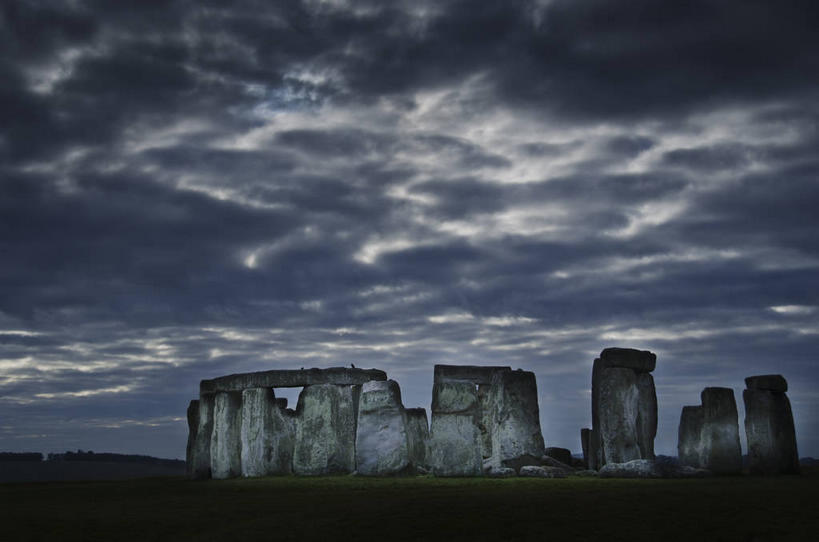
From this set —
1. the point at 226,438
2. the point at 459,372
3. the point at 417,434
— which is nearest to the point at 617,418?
the point at 459,372

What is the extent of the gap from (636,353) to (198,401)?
10.5 meters

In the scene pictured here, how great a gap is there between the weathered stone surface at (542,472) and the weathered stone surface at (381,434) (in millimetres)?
2296

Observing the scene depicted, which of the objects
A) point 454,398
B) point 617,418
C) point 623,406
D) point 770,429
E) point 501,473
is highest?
point 454,398

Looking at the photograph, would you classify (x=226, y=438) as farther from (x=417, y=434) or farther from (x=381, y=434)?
(x=381, y=434)

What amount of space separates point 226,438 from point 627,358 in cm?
858

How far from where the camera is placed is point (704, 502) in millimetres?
9844

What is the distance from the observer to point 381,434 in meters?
16.0

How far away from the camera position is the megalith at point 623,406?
610 inches

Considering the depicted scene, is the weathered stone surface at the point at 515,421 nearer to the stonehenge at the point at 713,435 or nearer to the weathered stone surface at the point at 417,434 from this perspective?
the weathered stone surface at the point at 417,434

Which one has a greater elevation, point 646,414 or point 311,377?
point 311,377

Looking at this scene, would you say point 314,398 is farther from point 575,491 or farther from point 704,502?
point 704,502

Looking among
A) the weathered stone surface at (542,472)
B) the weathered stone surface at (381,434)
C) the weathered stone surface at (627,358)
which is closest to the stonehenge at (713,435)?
the weathered stone surface at (627,358)

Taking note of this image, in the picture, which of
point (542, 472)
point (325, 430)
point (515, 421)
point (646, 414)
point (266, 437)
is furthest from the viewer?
point (266, 437)

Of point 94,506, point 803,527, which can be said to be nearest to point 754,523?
point 803,527
